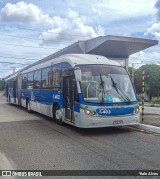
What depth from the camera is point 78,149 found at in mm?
7977

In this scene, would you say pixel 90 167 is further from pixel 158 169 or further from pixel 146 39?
pixel 146 39

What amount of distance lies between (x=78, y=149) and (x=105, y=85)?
10.8 ft

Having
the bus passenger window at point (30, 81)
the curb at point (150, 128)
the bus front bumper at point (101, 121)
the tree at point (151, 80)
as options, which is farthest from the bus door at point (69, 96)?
the tree at point (151, 80)

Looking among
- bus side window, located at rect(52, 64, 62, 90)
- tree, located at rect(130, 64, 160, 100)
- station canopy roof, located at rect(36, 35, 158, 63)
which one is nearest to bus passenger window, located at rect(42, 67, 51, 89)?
bus side window, located at rect(52, 64, 62, 90)

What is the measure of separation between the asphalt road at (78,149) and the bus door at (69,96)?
24.7 inches

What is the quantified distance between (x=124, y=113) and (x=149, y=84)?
60472mm

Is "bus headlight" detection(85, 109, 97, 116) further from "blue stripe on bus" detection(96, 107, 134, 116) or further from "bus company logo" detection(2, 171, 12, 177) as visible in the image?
"bus company logo" detection(2, 171, 12, 177)

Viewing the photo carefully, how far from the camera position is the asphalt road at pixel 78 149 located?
644 centimetres

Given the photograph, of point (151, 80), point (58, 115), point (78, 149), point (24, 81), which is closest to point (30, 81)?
point (24, 81)

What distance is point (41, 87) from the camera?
15.8 m

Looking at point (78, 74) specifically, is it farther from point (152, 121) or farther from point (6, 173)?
point (6, 173)

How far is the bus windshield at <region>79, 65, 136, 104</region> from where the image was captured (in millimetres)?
10273

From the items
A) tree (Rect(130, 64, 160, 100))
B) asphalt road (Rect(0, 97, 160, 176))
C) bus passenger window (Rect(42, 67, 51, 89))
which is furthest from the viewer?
tree (Rect(130, 64, 160, 100))

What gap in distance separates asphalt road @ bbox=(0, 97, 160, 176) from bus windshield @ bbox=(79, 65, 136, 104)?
1.33 m
